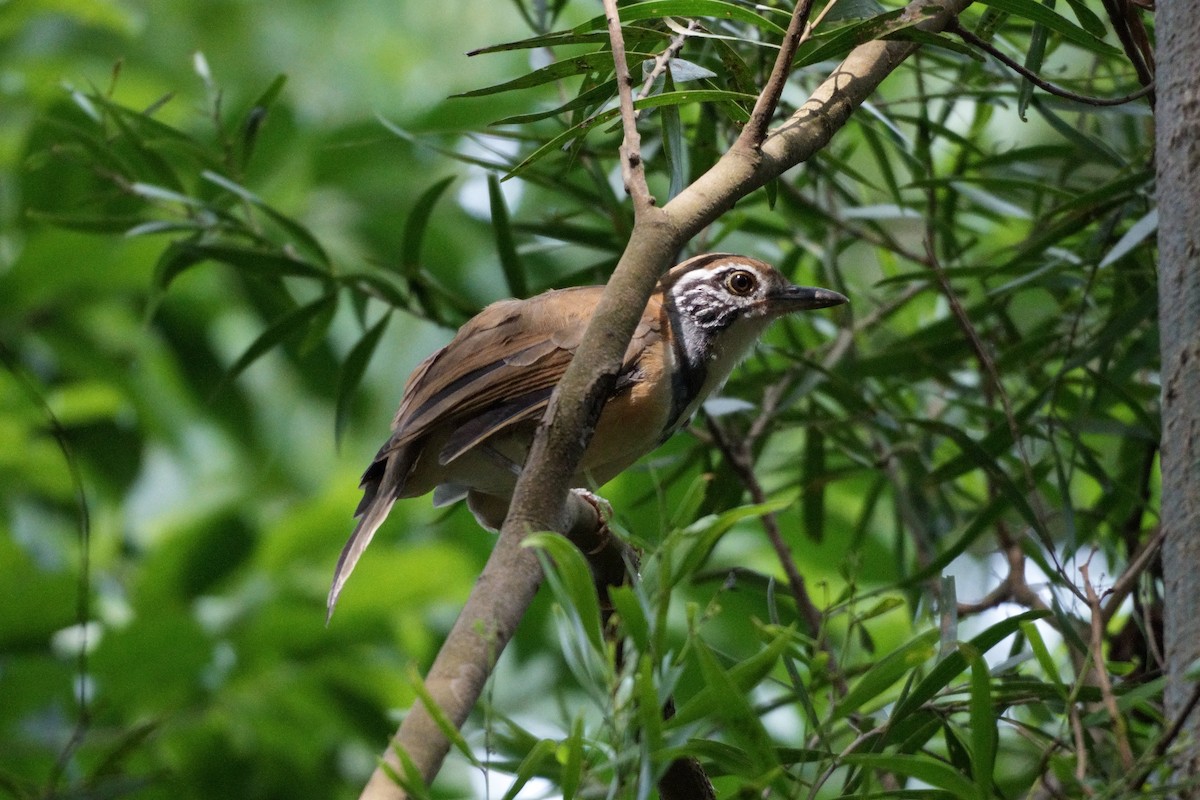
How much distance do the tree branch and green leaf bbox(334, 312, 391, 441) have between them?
1877mm

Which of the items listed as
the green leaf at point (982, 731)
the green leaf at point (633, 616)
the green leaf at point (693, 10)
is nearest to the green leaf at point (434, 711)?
the green leaf at point (633, 616)

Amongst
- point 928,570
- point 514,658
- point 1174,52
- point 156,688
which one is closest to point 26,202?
point 156,688

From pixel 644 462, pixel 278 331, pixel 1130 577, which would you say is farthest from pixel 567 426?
pixel 644 462

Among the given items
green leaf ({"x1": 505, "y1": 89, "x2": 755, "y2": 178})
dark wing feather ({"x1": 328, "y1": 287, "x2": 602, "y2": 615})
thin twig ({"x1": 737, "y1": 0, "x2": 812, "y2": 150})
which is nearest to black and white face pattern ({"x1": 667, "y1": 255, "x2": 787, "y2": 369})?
dark wing feather ({"x1": 328, "y1": 287, "x2": 602, "y2": 615})

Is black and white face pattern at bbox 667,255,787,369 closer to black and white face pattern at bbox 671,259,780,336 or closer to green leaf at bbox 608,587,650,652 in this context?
black and white face pattern at bbox 671,259,780,336

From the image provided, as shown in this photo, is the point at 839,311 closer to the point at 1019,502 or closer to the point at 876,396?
the point at 876,396

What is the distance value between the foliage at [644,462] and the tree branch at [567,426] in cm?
10

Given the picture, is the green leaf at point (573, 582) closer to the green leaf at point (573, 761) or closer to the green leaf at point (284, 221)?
the green leaf at point (573, 761)

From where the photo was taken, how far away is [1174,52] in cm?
186

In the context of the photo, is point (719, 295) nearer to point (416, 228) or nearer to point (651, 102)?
point (416, 228)

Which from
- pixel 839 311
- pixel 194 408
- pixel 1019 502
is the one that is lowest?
pixel 194 408

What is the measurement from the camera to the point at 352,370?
368cm

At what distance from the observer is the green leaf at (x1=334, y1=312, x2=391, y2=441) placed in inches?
142

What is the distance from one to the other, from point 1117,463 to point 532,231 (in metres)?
1.84
